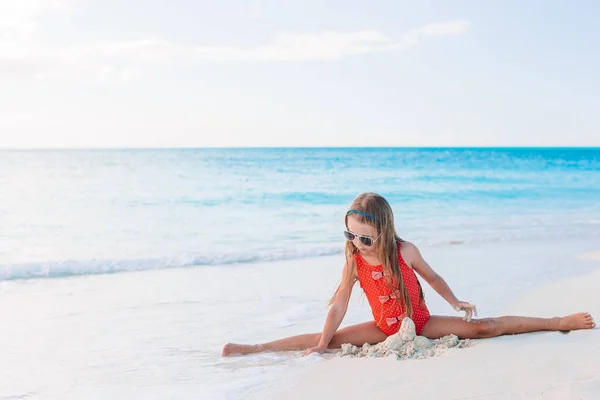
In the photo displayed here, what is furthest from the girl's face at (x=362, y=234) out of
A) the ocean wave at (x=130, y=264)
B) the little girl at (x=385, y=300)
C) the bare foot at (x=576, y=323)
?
the ocean wave at (x=130, y=264)

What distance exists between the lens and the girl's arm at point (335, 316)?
13.7 feet

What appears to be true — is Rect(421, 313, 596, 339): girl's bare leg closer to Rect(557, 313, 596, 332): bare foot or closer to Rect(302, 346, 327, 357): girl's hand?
Rect(557, 313, 596, 332): bare foot

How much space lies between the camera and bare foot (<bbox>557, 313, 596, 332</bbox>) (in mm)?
3957

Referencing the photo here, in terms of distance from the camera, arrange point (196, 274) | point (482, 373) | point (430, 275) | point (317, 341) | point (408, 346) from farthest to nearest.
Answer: point (196, 274), point (317, 341), point (430, 275), point (408, 346), point (482, 373)

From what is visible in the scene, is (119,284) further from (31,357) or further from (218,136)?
(218,136)

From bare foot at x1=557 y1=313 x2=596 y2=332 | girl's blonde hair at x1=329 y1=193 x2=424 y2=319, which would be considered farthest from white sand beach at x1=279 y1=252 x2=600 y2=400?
girl's blonde hair at x1=329 y1=193 x2=424 y2=319

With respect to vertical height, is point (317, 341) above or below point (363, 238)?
below

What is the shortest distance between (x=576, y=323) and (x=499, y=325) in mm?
467

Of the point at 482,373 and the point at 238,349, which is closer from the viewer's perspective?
the point at 482,373

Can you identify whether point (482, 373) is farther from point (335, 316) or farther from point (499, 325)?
point (335, 316)

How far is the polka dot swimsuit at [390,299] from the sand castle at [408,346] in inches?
5.5

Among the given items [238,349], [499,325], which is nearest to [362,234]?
[499,325]

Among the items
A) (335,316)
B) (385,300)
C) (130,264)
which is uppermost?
(385,300)

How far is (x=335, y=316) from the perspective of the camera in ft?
13.8
